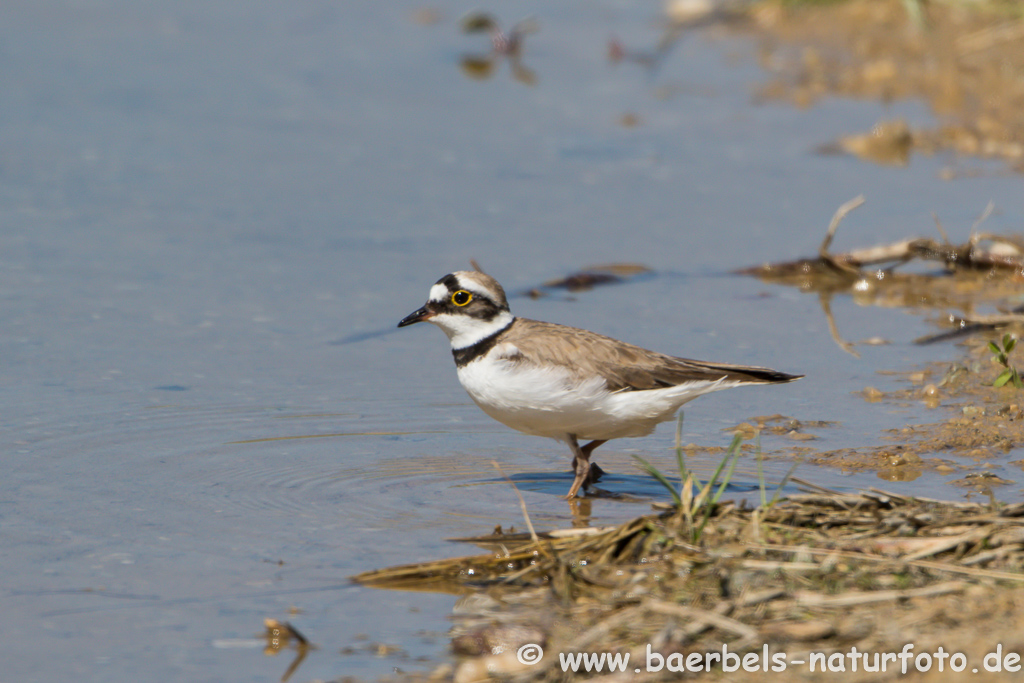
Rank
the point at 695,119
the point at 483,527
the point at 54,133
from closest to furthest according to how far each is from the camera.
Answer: the point at 483,527 < the point at 54,133 < the point at 695,119

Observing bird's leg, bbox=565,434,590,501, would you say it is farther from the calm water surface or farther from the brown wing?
the brown wing

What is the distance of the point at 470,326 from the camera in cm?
614

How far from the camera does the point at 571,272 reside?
9.02 m

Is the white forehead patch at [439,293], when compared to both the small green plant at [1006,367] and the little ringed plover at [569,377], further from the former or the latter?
the small green plant at [1006,367]

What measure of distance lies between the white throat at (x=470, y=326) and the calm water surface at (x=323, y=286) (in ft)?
1.95

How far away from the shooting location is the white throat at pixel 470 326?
612 centimetres

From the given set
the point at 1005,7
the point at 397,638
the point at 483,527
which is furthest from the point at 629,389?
the point at 1005,7

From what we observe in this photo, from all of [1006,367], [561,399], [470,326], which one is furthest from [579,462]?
[1006,367]

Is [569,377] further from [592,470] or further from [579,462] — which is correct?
[592,470]

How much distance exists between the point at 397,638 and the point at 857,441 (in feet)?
9.43

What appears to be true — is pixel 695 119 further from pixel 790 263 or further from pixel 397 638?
pixel 397 638
